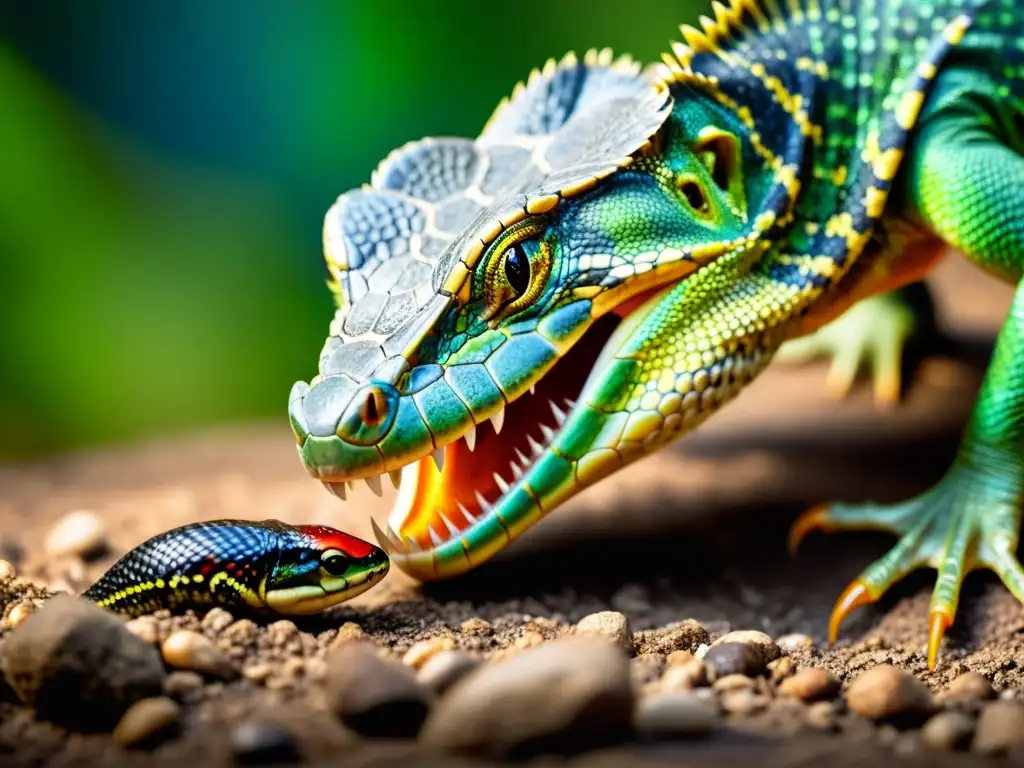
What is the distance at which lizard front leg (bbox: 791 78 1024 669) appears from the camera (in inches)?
139

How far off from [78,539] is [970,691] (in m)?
3.08

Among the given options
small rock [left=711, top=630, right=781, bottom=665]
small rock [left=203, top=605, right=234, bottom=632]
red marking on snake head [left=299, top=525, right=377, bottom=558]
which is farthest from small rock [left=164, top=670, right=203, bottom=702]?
small rock [left=711, top=630, right=781, bottom=665]

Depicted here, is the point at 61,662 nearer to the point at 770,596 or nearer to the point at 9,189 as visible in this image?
the point at 770,596

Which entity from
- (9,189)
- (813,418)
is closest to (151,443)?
(9,189)

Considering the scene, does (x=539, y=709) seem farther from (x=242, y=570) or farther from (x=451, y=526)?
(x=451, y=526)

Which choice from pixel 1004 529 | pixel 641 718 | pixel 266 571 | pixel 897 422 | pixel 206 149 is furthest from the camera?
pixel 206 149

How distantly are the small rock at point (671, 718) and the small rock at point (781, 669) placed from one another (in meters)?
0.48

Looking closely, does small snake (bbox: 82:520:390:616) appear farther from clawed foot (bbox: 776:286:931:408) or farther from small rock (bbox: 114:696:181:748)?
clawed foot (bbox: 776:286:931:408)

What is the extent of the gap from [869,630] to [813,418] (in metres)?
1.83

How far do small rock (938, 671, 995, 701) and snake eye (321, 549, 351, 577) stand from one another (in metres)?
1.60

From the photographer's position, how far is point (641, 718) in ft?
6.77

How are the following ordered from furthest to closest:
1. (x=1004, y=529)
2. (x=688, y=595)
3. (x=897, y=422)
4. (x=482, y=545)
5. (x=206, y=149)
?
(x=206, y=149)
(x=897, y=422)
(x=688, y=595)
(x=1004, y=529)
(x=482, y=545)

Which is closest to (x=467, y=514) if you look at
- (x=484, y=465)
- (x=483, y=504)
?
(x=483, y=504)

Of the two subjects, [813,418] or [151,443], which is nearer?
[813,418]
